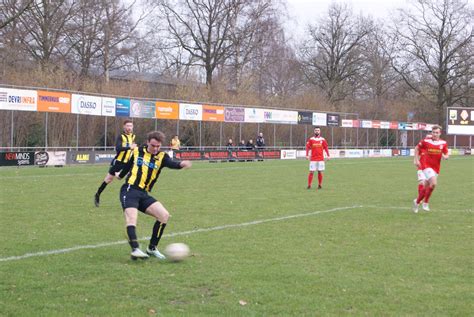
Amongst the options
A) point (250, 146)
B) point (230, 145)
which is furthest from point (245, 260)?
Answer: point (250, 146)

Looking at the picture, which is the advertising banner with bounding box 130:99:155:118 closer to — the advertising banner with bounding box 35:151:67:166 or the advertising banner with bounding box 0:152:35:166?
the advertising banner with bounding box 35:151:67:166

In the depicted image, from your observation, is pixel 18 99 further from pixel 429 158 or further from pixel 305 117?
pixel 305 117

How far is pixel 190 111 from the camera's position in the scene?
3309 centimetres

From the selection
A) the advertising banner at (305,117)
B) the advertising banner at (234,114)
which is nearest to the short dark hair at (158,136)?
the advertising banner at (234,114)

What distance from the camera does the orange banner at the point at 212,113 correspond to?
1337 inches

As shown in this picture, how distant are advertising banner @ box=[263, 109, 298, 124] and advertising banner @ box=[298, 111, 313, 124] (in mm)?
481

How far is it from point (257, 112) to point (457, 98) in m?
39.7

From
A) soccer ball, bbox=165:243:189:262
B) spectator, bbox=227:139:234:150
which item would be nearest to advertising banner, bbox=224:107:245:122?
spectator, bbox=227:139:234:150

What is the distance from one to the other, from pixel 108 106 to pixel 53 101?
295 centimetres

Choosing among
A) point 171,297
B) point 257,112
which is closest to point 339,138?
point 257,112

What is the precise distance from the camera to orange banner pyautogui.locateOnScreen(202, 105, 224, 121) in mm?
33950

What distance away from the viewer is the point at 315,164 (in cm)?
1838

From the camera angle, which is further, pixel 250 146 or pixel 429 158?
pixel 250 146

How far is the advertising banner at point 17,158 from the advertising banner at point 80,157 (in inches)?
79.7
